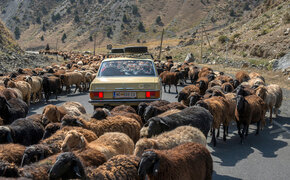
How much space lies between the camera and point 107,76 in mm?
10375

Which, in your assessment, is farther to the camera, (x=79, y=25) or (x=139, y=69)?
(x=79, y=25)

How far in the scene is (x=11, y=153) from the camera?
5.64 metres

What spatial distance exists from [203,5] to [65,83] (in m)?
103

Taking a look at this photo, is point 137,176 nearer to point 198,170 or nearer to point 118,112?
point 198,170

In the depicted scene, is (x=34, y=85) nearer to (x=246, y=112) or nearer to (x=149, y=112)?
(x=149, y=112)

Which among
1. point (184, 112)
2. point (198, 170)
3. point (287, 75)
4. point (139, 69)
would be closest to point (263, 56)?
point (287, 75)

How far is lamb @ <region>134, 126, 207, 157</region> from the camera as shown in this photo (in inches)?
220

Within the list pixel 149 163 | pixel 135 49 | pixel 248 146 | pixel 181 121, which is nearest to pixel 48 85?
pixel 135 49

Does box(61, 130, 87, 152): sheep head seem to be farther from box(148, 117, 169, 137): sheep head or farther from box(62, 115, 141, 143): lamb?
box(148, 117, 169, 137): sheep head

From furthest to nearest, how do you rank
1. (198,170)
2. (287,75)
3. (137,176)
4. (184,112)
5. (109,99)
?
(287,75), (109,99), (184,112), (198,170), (137,176)

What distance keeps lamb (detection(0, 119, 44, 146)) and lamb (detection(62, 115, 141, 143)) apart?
954 millimetres

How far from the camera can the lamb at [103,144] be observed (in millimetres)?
5613

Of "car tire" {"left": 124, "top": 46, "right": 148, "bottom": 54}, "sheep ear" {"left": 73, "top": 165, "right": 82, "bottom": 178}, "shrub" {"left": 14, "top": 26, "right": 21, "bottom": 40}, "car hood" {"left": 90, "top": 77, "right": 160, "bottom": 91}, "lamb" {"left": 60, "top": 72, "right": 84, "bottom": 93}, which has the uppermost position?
"shrub" {"left": 14, "top": 26, "right": 21, "bottom": 40}

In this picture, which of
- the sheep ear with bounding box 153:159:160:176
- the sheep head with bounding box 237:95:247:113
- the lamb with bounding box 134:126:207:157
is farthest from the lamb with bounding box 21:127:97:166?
the sheep head with bounding box 237:95:247:113
